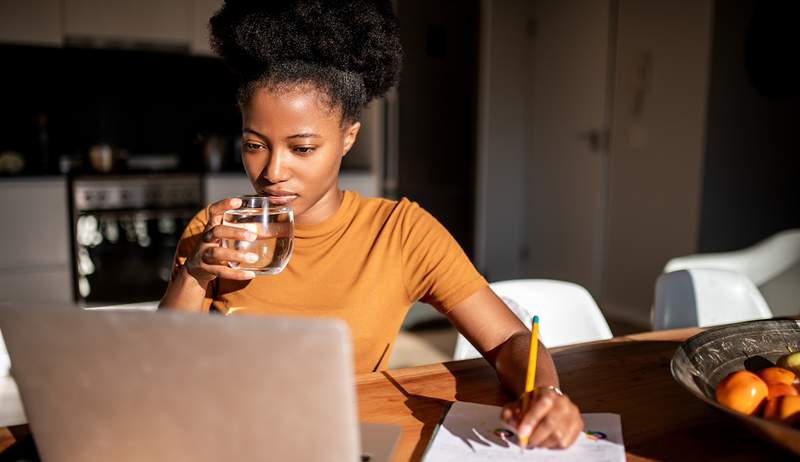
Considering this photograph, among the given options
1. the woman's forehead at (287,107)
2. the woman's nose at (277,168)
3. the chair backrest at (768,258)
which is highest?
the woman's forehead at (287,107)

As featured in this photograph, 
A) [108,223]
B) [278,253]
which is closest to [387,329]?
[278,253]

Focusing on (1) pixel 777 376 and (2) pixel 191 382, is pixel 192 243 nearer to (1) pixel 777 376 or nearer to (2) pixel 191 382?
(2) pixel 191 382

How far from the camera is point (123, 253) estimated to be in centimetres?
339

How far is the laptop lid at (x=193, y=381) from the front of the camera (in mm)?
476

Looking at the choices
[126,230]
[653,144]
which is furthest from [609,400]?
[653,144]

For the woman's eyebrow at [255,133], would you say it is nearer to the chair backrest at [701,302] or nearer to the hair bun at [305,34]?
the hair bun at [305,34]

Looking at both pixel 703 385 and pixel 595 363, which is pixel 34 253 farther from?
pixel 703 385

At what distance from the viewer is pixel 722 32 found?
11.4ft

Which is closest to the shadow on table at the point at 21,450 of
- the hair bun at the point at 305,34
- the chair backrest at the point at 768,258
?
the hair bun at the point at 305,34

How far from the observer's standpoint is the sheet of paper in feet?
2.44

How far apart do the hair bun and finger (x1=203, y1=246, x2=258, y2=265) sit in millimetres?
→ 324

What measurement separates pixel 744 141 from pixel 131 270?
3.28m

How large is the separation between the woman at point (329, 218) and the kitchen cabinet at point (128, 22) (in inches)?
102

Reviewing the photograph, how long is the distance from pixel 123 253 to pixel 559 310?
8.32ft
